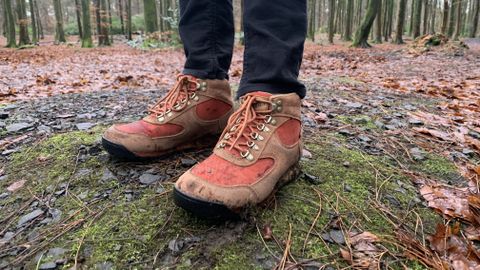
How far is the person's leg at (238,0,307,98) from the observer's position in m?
1.33

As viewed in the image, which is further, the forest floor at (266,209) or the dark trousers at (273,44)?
the dark trousers at (273,44)

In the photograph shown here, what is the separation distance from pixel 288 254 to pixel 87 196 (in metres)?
0.85

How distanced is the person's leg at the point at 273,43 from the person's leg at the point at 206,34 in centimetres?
24

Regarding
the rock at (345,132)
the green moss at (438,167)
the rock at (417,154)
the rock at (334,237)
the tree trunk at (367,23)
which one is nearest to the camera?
the rock at (334,237)

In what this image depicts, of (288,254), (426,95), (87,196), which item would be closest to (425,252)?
(288,254)

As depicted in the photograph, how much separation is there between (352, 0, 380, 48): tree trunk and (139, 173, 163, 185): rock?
12.5 metres

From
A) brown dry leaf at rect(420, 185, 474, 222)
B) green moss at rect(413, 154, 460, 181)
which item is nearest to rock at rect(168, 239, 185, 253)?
brown dry leaf at rect(420, 185, 474, 222)

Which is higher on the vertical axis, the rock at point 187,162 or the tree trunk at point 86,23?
the tree trunk at point 86,23

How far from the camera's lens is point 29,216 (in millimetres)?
1315

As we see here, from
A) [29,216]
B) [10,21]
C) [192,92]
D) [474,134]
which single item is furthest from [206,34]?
[10,21]

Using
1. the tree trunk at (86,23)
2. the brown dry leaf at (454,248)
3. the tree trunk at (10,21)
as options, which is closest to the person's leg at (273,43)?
the brown dry leaf at (454,248)

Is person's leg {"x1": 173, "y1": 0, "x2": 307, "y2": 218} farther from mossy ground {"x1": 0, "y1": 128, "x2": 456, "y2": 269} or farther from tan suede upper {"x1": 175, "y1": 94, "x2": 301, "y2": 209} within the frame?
mossy ground {"x1": 0, "y1": 128, "x2": 456, "y2": 269}

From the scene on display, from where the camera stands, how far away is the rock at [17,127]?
88.5 inches

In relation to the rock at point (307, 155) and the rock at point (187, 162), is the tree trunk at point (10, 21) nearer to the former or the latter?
the rock at point (187, 162)
